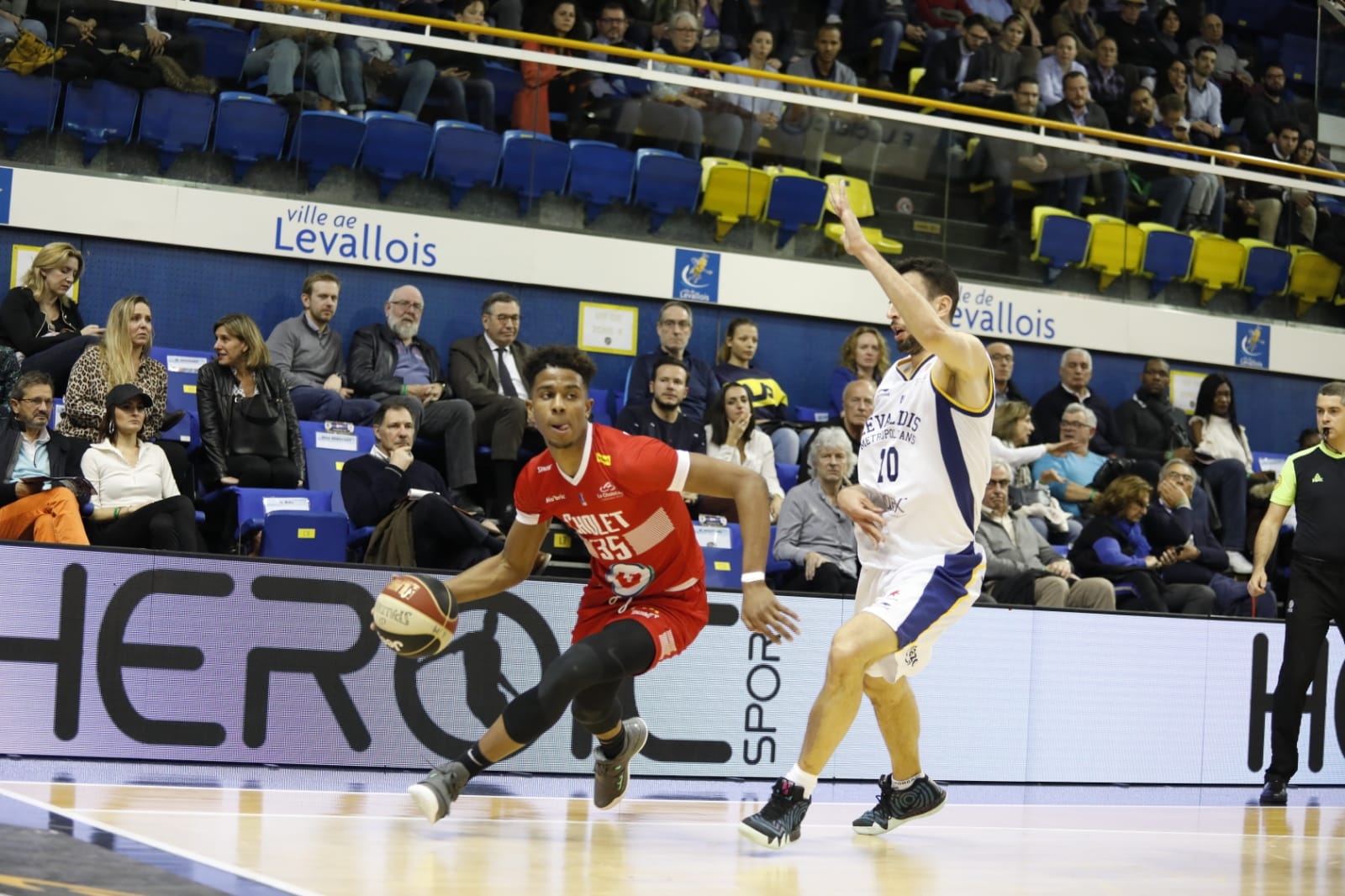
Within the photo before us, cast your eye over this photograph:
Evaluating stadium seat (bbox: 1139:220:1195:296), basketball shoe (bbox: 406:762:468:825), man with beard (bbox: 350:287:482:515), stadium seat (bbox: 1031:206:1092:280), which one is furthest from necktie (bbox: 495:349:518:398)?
stadium seat (bbox: 1139:220:1195:296)

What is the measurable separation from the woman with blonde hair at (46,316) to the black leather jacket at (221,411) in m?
0.80

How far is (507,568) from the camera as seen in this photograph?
5.72m

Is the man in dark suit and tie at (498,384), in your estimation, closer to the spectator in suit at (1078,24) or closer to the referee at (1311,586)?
the referee at (1311,586)

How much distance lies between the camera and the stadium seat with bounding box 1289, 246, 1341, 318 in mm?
14750

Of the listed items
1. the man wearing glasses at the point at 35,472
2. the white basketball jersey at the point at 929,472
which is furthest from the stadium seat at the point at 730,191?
the white basketball jersey at the point at 929,472

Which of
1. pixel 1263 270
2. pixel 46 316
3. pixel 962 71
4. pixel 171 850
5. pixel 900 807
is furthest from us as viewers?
pixel 962 71

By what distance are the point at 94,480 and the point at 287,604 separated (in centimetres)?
187

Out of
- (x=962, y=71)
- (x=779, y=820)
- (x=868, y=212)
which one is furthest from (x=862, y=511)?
(x=962, y=71)

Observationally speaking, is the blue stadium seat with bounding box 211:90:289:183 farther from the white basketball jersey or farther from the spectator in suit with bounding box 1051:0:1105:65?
the spectator in suit with bounding box 1051:0:1105:65

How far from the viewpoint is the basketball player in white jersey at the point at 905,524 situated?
5.30m

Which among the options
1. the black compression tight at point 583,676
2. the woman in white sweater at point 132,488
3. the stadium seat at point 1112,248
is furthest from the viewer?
the stadium seat at point 1112,248

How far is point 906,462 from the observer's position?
5688 millimetres

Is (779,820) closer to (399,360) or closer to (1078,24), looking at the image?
(399,360)

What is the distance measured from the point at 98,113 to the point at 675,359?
14.8 ft
